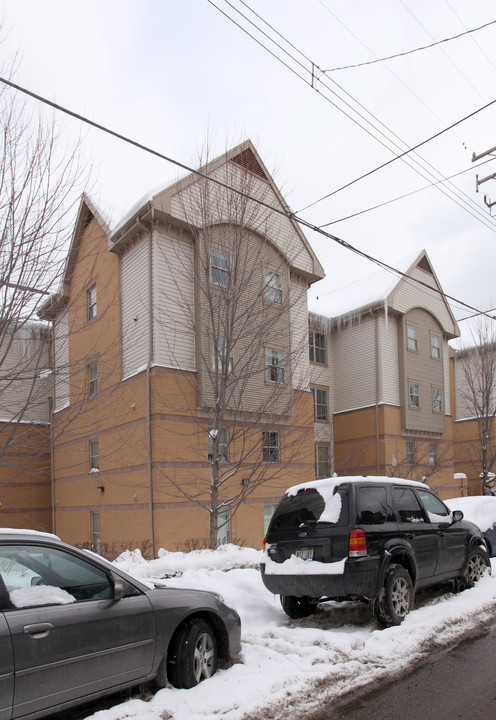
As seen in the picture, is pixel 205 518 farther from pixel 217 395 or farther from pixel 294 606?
pixel 294 606

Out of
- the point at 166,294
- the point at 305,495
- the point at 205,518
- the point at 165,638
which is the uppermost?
the point at 166,294

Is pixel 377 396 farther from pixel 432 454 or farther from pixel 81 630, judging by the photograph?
pixel 81 630

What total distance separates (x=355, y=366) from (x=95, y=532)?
13.6m

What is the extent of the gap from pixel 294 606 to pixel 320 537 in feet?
3.79

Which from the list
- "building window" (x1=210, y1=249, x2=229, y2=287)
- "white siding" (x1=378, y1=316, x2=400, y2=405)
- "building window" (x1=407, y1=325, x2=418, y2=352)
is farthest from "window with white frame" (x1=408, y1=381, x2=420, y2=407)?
"building window" (x1=210, y1=249, x2=229, y2=287)

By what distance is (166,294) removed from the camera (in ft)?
53.8

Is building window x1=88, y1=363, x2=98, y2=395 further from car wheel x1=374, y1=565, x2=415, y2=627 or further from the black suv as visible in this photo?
car wheel x1=374, y1=565, x2=415, y2=627

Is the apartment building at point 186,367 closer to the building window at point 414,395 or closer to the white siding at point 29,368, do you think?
the white siding at point 29,368

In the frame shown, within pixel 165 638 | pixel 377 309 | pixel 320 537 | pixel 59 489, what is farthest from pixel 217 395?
pixel 377 309

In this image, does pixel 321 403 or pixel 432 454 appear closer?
pixel 321 403

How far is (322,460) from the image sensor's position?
26.2 meters

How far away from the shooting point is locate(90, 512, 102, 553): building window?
60.4 feet

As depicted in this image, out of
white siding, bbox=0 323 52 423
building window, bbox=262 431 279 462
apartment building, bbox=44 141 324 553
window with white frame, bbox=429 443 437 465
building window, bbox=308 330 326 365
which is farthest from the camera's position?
window with white frame, bbox=429 443 437 465

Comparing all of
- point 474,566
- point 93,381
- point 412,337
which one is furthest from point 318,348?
point 474,566
